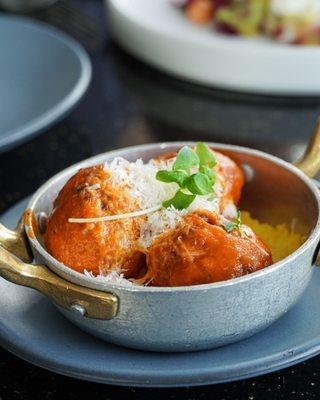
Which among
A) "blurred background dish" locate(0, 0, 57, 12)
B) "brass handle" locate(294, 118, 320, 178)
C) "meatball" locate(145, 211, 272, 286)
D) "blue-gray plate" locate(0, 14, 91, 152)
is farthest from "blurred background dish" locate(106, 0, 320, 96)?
"meatball" locate(145, 211, 272, 286)

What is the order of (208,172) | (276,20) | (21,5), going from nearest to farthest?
(208,172) < (276,20) < (21,5)

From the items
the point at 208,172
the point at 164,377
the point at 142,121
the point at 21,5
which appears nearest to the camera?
the point at 164,377

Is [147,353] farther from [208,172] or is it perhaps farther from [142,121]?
[142,121]

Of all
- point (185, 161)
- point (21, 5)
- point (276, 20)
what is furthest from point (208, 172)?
point (21, 5)

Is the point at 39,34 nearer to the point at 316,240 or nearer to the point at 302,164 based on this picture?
the point at 302,164

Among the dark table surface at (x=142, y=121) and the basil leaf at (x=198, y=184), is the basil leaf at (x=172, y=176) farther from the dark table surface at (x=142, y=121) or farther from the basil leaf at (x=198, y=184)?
the dark table surface at (x=142, y=121)

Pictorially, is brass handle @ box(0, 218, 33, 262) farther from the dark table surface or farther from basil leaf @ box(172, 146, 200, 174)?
the dark table surface
